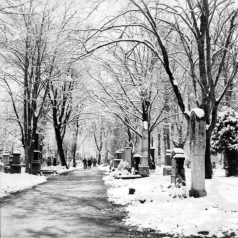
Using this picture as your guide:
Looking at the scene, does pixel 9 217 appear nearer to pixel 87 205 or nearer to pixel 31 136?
pixel 87 205

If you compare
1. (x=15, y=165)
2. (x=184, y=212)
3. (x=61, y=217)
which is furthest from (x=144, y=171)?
(x=61, y=217)

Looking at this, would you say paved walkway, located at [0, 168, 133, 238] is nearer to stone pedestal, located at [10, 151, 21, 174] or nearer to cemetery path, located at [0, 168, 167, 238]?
cemetery path, located at [0, 168, 167, 238]

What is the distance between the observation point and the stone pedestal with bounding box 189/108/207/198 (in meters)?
9.07

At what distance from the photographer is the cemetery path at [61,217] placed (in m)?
5.95

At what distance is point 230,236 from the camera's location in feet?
18.4

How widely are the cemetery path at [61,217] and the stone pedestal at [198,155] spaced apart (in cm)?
237

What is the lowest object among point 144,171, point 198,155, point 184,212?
point 184,212

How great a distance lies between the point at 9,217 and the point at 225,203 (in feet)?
17.5

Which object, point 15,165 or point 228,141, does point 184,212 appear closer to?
point 228,141

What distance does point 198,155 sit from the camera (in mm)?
9156

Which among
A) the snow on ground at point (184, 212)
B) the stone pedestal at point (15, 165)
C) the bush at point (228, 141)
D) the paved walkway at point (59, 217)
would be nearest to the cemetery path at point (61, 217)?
the paved walkway at point (59, 217)

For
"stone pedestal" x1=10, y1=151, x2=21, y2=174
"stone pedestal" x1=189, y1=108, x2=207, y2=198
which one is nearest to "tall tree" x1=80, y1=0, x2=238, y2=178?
"stone pedestal" x1=189, y1=108, x2=207, y2=198

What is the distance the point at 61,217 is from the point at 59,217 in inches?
1.9

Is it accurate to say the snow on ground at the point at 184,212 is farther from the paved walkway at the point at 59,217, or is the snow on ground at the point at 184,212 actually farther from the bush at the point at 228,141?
the bush at the point at 228,141
